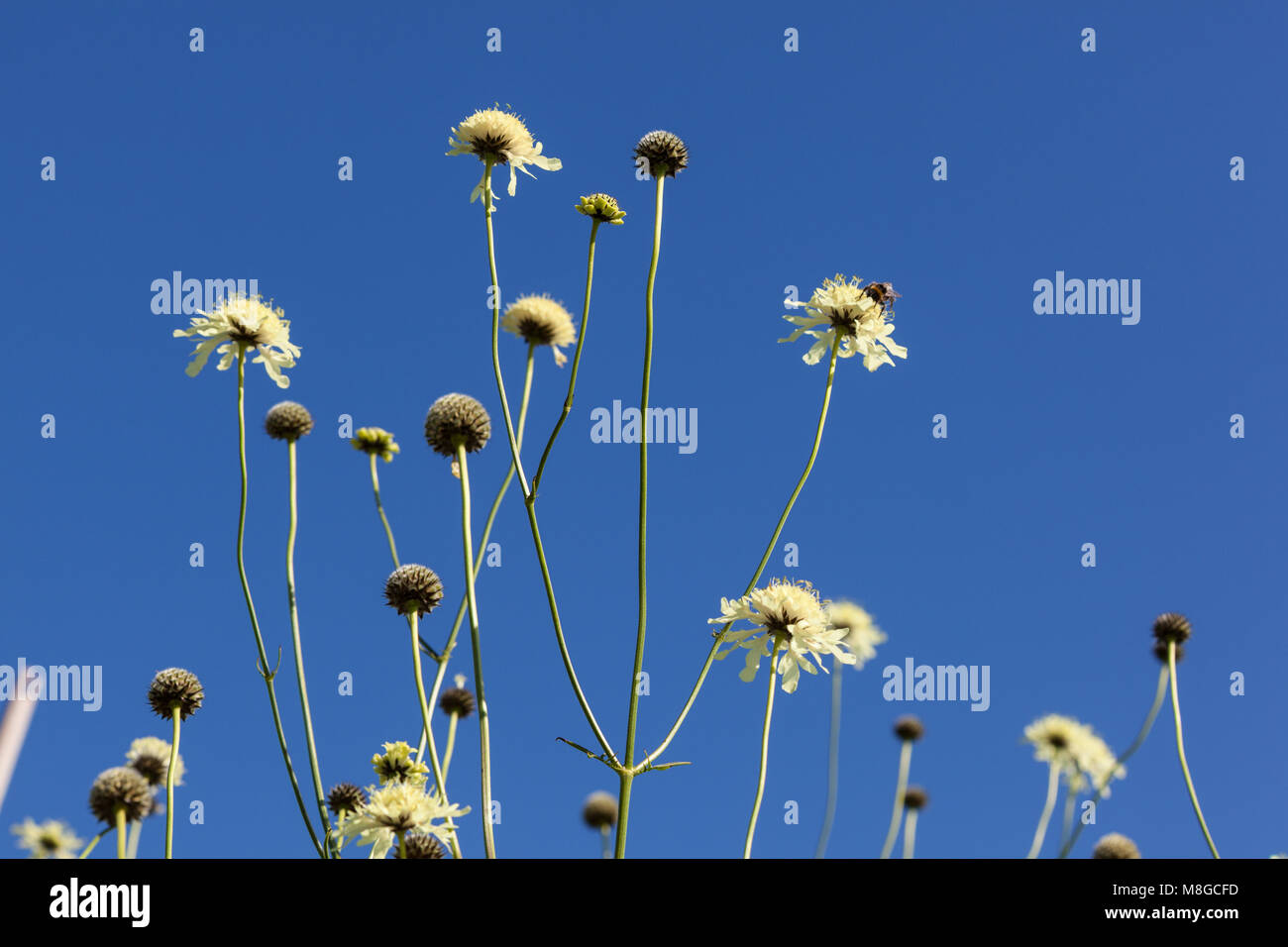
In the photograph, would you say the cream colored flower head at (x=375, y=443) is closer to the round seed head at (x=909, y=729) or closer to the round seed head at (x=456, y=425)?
the round seed head at (x=456, y=425)

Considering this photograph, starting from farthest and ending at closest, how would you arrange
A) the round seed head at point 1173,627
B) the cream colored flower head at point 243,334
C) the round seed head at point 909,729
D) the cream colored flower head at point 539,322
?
the round seed head at point 909,729 < the round seed head at point 1173,627 < the cream colored flower head at point 539,322 < the cream colored flower head at point 243,334

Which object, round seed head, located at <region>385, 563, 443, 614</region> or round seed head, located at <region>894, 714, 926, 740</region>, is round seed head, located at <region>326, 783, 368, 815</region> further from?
round seed head, located at <region>894, 714, 926, 740</region>

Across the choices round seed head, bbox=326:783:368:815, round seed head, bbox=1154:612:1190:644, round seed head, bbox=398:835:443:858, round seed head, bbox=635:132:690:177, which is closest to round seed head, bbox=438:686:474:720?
round seed head, bbox=326:783:368:815

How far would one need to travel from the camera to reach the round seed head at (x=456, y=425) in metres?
4.33

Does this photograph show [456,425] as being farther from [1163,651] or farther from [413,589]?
[1163,651]

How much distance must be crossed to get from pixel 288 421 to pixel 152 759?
199 centimetres

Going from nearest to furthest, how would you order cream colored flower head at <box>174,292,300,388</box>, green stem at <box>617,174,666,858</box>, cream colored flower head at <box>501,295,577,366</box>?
green stem at <box>617,174,666,858</box>, cream colored flower head at <box>174,292,300,388</box>, cream colored flower head at <box>501,295,577,366</box>

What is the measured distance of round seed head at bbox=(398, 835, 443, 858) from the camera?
3365 mm

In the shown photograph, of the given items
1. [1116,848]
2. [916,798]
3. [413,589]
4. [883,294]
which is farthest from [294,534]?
[916,798]

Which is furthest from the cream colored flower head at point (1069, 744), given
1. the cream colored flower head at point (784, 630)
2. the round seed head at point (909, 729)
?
the cream colored flower head at point (784, 630)

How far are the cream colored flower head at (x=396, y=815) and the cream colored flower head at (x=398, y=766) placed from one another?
0.18m

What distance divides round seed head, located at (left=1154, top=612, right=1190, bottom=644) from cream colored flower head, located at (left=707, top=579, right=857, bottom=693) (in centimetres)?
369
